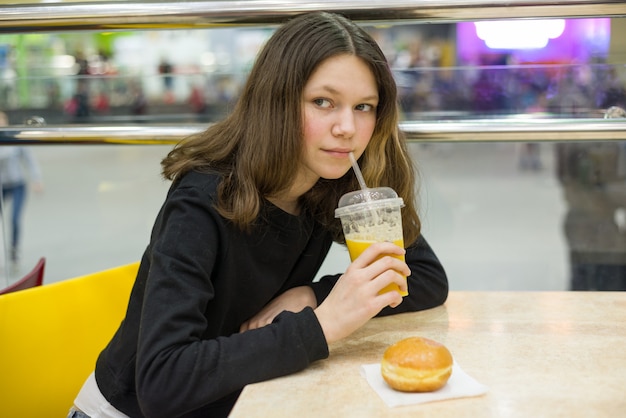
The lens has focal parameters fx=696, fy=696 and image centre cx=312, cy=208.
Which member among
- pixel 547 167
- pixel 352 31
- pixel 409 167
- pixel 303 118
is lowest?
pixel 547 167

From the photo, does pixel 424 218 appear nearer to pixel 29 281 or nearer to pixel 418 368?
pixel 29 281

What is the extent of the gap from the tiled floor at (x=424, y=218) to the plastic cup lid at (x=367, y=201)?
2.54ft

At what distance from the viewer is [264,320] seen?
49.8 inches

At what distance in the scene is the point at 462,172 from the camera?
4.09 metres

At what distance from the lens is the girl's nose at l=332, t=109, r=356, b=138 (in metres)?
1.18

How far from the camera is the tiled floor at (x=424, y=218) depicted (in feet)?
7.92

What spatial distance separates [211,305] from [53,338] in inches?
14.4

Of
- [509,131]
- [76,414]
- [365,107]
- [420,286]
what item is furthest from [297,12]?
[76,414]

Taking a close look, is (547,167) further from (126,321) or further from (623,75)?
(126,321)

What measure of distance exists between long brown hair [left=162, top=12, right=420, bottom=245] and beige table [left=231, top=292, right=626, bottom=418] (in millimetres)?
308

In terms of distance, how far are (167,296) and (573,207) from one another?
186cm

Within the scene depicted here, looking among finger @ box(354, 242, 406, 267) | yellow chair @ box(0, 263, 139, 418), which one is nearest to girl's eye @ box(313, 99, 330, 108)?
finger @ box(354, 242, 406, 267)

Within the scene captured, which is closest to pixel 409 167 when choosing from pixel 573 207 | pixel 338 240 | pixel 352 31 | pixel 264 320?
pixel 338 240

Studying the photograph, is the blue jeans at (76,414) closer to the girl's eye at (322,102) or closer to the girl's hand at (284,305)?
the girl's hand at (284,305)
